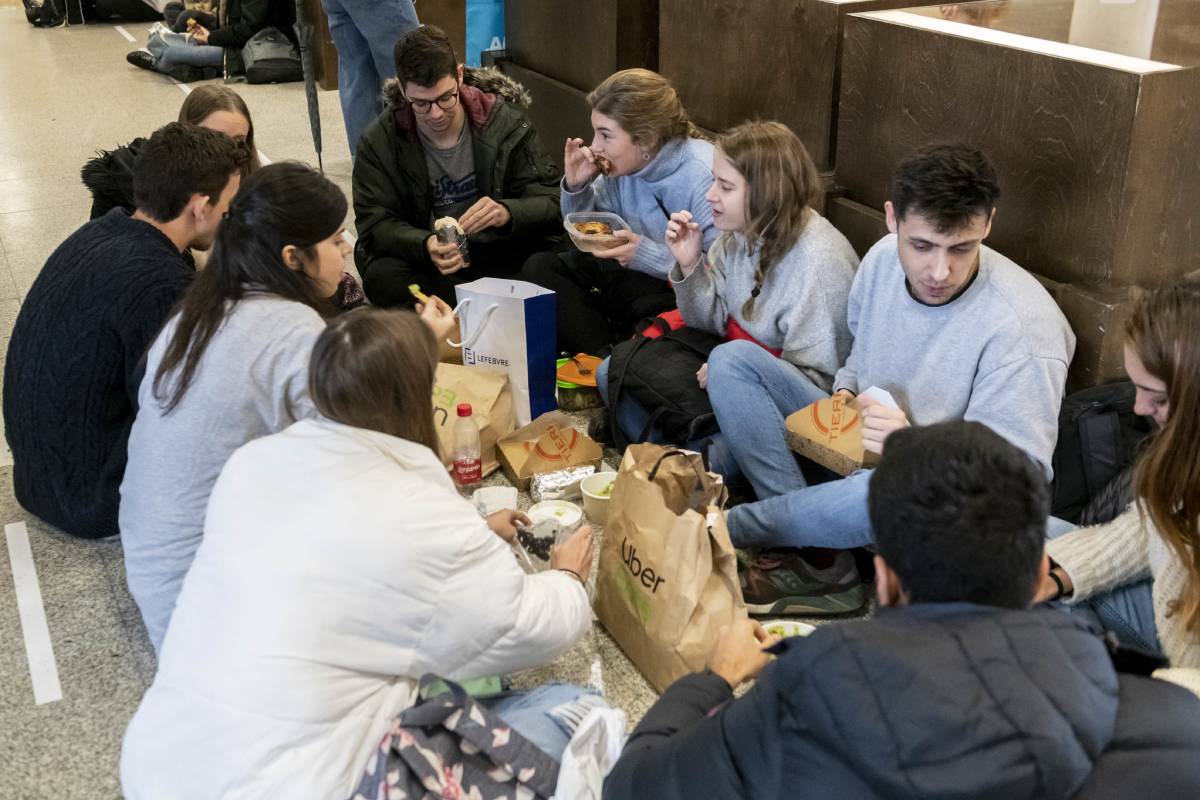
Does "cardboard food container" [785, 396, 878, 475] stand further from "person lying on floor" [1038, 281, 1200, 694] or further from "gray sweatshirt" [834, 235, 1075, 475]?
"person lying on floor" [1038, 281, 1200, 694]

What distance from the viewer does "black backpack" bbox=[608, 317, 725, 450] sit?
2854 mm

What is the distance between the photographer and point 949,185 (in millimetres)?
2229

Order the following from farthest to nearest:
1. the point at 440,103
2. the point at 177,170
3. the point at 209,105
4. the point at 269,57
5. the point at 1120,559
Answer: the point at 269,57
the point at 440,103
the point at 209,105
the point at 177,170
the point at 1120,559

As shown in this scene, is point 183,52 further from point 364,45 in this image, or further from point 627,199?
point 627,199

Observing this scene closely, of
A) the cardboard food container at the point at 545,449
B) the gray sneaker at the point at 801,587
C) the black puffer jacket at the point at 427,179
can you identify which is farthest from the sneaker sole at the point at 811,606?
the black puffer jacket at the point at 427,179

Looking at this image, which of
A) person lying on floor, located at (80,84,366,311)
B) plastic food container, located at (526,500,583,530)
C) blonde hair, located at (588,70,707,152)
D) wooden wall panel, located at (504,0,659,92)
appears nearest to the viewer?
plastic food container, located at (526,500,583,530)

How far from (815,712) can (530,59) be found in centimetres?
419

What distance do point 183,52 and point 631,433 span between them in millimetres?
6107

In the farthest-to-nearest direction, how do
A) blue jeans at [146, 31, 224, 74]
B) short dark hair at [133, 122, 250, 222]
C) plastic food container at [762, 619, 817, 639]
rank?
1. blue jeans at [146, 31, 224, 74]
2. short dark hair at [133, 122, 250, 222]
3. plastic food container at [762, 619, 817, 639]

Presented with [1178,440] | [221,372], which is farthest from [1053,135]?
[221,372]

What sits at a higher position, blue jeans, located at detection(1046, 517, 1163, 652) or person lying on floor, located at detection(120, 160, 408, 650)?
person lying on floor, located at detection(120, 160, 408, 650)

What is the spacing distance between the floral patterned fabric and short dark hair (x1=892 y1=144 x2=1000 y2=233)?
1297mm

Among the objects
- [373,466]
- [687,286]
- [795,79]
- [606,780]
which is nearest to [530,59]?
[795,79]

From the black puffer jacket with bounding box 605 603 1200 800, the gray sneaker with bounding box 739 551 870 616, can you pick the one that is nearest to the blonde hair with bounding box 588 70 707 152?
the gray sneaker with bounding box 739 551 870 616
